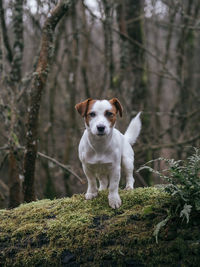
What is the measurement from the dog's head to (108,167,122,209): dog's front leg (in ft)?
2.05

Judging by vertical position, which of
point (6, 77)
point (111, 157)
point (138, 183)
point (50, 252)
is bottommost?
point (138, 183)

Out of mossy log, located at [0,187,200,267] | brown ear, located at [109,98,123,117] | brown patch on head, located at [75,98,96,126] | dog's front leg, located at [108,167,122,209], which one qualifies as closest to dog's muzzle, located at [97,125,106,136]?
brown patch on head, located at [75,98,96,126]

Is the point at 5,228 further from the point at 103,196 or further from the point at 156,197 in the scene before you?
the point at 156,197

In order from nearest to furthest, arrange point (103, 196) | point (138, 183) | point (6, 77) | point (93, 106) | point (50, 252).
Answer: point (50, 252) → point (93, 106) → point (103, 196) → point (6, 77) → point (138, 183)

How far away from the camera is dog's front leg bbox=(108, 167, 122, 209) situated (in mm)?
3941

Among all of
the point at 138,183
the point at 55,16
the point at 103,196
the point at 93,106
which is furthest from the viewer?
the point at 138,183

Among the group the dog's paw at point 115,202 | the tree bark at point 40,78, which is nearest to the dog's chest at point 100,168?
the dog's paw at point 115,202

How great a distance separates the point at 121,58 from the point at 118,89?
102 cm

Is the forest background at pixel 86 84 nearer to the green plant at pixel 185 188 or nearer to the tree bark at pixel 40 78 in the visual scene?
the tree bark at pixel 40 78

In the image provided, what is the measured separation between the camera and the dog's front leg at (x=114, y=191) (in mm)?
3941

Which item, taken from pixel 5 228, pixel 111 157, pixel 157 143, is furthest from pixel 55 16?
pixel 157 143

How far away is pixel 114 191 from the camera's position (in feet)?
13.2

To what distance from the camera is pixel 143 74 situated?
10.4m

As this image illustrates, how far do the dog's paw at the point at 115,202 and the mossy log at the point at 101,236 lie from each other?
6 centimetres
